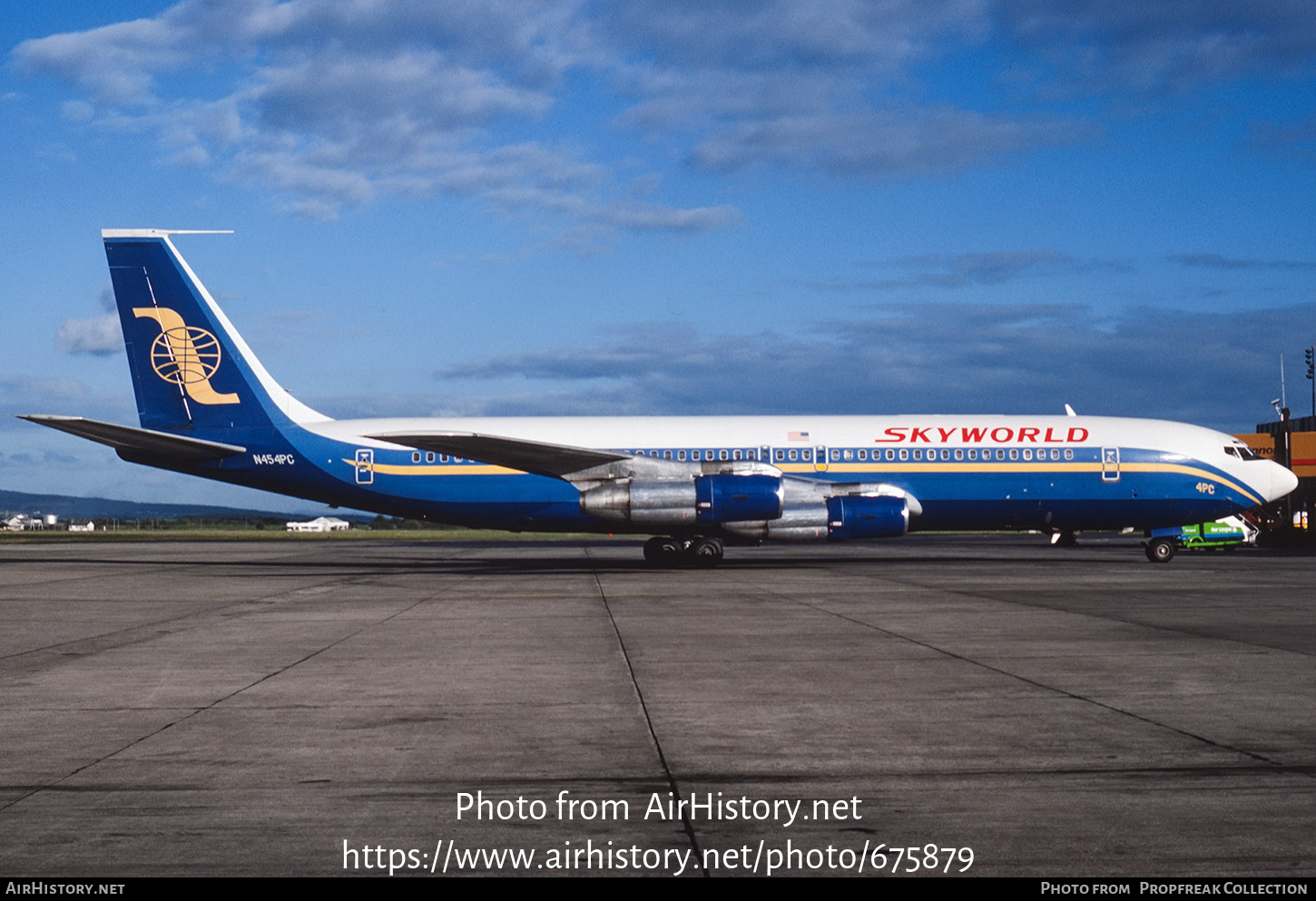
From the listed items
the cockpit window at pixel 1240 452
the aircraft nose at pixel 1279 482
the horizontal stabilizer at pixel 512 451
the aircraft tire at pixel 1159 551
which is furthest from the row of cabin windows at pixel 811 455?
the aircraft nose at pixel 1279 482

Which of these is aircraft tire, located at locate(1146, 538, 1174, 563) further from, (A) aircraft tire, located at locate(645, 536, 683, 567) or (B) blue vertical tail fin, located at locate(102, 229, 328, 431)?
(B) blue vertical tail fin, located at locate(102, 229, 328, 431)

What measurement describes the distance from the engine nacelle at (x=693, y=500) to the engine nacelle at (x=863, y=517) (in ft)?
4.70

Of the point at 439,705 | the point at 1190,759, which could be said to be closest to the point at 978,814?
the point at 1190,759

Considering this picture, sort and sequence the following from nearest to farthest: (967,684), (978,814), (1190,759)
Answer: (978,814) → (1190,759) → (967,684)

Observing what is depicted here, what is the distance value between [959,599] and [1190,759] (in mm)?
11262

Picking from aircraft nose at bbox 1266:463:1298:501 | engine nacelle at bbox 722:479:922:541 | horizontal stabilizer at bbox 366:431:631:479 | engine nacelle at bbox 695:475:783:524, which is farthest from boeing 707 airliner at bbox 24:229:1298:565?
engine nacelle at bbox 695:475:783:524

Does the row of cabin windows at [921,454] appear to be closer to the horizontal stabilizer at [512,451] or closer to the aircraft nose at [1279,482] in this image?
the horizontal stabilizer at [512,451]

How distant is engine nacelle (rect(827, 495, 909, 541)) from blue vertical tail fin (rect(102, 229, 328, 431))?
47.7 ft

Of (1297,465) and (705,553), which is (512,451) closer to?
(705,553)

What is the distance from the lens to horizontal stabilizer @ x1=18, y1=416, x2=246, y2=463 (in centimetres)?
2438

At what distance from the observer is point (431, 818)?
17.2 feet

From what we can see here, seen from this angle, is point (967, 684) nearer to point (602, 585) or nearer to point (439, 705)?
→ point (439, 705)

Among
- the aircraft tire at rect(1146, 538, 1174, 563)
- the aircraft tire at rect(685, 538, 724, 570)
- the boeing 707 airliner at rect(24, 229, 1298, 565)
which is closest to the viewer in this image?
the aircraft tire at rect(685, 538, 724, 570)

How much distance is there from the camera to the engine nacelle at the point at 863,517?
2525 centimetres
